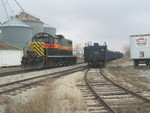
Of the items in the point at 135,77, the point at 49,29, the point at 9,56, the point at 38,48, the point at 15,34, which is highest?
the point at 49,29

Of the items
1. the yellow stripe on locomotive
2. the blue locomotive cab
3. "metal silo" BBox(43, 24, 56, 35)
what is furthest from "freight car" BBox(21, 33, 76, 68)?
"metal silo" BBox(43, 24, 56, 35)

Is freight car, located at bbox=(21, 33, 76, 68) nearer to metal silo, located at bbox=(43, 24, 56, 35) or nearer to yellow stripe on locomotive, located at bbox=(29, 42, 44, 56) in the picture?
yellow stripe on locomotive, located at bbox=(29, 42, 44, 56)

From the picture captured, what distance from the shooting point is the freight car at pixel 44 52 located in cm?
2130

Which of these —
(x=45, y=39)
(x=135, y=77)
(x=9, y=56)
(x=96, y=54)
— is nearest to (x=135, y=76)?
(x=135, y=77)

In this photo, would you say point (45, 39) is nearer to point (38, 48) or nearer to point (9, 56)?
point (38, 48)

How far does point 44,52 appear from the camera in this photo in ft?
73.0

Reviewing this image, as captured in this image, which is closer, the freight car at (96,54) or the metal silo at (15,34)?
the freight car at (96,54)

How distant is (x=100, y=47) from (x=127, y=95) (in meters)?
17.3

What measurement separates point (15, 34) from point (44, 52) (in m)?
20.2

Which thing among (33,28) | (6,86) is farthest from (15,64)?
(6,86)

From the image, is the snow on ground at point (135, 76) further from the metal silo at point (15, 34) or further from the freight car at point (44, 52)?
the metal silo at point (15, 34)

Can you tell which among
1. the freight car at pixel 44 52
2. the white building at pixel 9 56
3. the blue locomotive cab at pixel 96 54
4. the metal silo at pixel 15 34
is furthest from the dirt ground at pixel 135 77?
the metal silo at pixel 15 34

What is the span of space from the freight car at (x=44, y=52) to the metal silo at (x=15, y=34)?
14726 millimetres

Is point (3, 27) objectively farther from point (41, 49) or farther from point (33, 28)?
point (41, 49)
